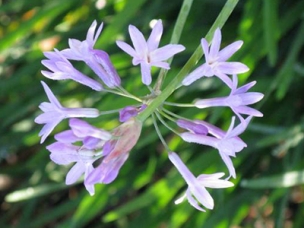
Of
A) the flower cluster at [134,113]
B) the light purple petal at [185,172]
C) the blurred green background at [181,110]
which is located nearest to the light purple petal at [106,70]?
the flower cluster at [134,113]

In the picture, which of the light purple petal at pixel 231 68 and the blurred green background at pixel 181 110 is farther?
the blurred green background at pixel 181 110

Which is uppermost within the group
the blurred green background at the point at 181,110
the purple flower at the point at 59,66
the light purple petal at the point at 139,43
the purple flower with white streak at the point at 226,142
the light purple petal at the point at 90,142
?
the purple flower at the point at 59,66

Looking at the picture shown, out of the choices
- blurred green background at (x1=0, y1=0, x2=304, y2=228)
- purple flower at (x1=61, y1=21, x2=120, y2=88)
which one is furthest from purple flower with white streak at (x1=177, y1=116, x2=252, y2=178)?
blurred green background at (x1=0, y1=0, x2=304, y2=228)

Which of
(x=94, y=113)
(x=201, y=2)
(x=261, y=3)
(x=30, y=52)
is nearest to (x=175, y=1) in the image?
(x=201, y=2)

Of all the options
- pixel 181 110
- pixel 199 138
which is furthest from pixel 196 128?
pixel 181 110

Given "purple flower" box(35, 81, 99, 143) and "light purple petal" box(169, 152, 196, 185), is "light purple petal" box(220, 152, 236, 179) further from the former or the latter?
"purple flower" box(35, 81, 99, 143)

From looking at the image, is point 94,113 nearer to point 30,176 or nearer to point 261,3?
point 261,3

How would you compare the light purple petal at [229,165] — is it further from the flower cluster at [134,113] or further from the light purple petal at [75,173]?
the light purple petal at [75,173]

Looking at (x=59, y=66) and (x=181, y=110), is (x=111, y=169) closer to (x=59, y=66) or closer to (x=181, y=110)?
(x=59, y=66)
